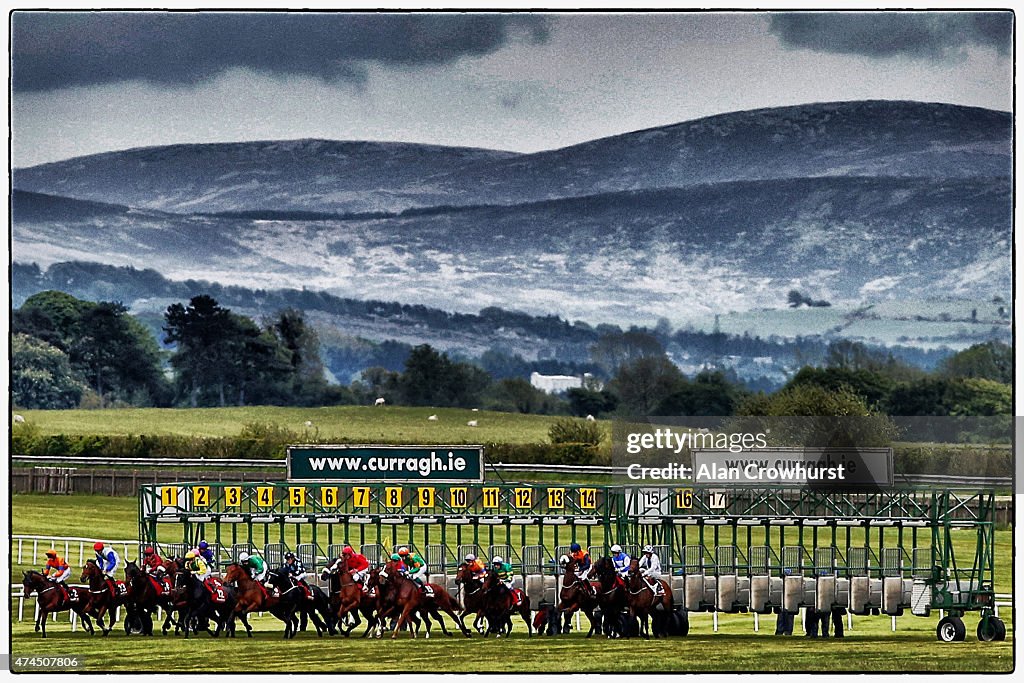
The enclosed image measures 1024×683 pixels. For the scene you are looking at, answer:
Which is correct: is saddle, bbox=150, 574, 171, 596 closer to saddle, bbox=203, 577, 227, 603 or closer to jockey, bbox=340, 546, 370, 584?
saddle, bbox=203, 577, 227, 603

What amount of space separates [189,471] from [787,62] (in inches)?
689

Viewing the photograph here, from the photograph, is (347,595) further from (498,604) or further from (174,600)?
(174,600)

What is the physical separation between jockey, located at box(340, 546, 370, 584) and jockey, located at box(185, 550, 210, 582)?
2.05m

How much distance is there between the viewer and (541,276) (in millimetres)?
65688

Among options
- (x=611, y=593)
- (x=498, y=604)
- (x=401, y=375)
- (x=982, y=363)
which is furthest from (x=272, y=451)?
(x=611, y=593)

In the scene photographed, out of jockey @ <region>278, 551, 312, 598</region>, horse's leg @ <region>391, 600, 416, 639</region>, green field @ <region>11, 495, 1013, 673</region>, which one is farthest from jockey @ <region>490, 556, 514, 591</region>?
jockey @ <region>278, 551, 312, 598</region>

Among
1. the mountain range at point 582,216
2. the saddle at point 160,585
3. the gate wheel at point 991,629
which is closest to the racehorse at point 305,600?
the saddle at point 160,585

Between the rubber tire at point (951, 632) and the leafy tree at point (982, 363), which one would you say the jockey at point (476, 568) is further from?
the leafy tree at point (982, 363)

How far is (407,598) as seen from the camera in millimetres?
33844

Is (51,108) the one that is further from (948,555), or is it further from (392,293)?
(948,555)

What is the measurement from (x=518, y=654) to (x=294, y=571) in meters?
3.54

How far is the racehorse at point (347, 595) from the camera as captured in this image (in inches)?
1330

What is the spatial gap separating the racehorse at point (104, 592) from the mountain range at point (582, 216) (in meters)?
23.3

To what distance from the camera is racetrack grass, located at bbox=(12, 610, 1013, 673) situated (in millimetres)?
33000
